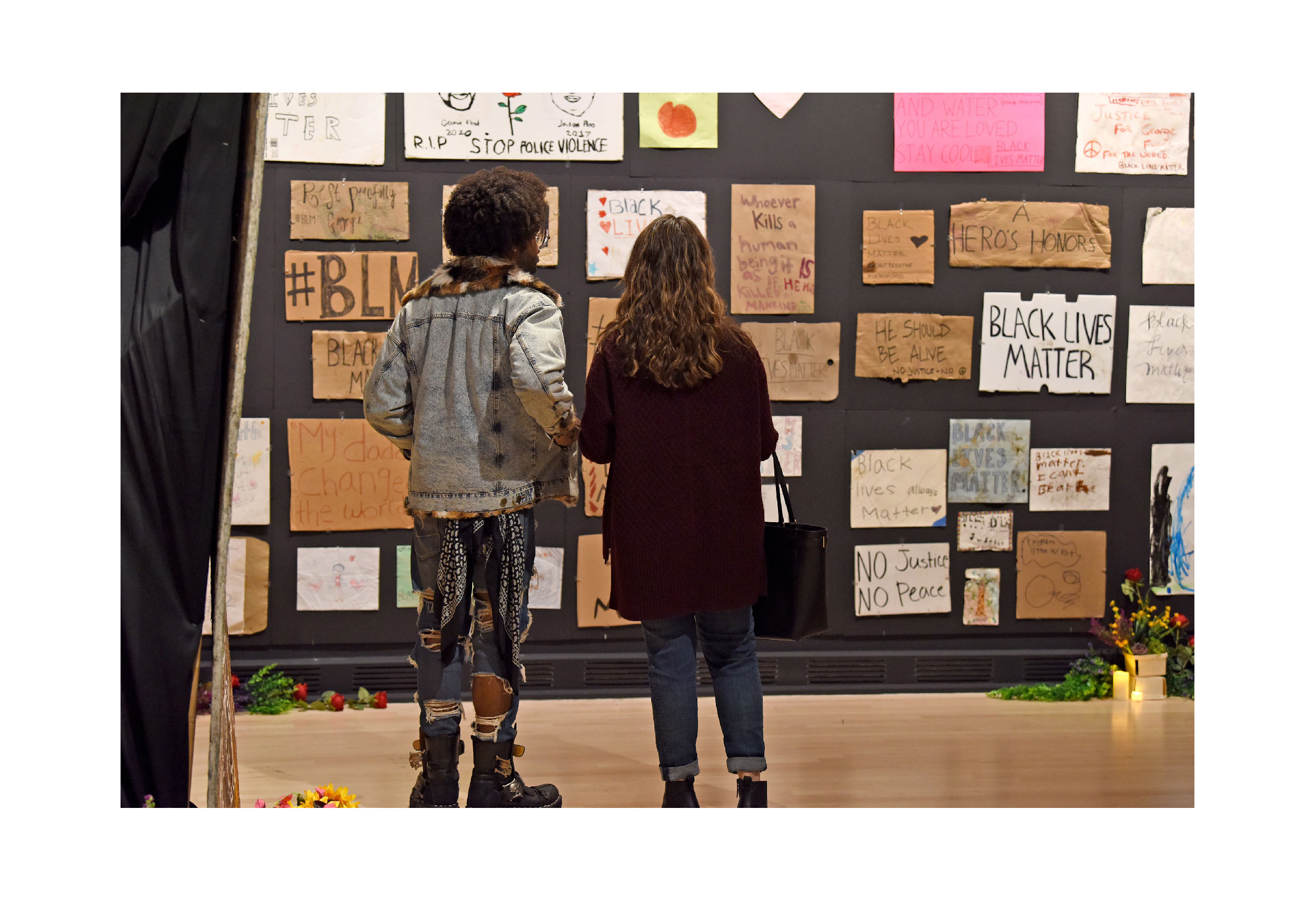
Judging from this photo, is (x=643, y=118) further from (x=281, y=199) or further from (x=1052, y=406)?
(x=1052, y=406)

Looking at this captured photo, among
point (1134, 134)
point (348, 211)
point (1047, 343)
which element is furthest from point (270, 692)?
point (1134, 134)

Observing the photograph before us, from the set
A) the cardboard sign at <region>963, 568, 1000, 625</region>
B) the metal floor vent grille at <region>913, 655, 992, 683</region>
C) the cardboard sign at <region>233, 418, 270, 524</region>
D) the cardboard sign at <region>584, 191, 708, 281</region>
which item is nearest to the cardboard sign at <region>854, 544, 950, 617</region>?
the cardboard sign at <region>963, 568, 1000, 625</region>

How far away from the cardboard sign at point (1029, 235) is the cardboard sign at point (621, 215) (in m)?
0.95

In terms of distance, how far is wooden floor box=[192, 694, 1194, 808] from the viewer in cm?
263

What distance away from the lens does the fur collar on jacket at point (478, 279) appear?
2209 millimetres

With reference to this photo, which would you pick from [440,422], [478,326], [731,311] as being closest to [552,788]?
[440,422]

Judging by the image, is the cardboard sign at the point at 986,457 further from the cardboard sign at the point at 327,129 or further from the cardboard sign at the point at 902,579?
the cardboard sign at the point at 327,129

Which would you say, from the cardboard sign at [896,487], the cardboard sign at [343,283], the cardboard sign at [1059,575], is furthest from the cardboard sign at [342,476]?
the cardboard sign at [1059,575]

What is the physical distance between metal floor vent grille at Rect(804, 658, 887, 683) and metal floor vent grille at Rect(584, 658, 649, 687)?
23.8 inches

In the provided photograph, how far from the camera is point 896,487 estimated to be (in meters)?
3.64

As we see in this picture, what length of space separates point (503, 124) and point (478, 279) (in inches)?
56.2

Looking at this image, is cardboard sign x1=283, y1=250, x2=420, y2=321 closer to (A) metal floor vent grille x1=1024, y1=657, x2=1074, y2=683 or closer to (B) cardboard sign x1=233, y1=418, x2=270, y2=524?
(B) cardboard sign x1=233, y1=418, x2=270, y2=524

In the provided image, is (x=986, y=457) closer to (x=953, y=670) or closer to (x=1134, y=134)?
(x=953, y=670)
